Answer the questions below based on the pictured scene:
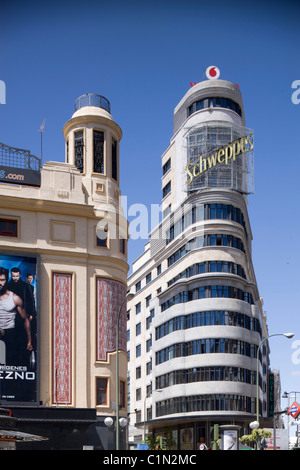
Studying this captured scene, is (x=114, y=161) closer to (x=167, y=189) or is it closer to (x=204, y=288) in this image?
(x=204, y=288)

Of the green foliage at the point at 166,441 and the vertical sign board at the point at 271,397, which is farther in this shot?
the vertical sign board at the point at 271,397

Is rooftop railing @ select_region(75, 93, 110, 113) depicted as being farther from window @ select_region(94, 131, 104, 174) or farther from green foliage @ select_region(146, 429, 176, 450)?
green foliage @ select_region(146, 429, 176, 450)

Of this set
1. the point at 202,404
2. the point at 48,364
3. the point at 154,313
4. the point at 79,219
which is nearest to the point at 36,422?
the point at 48,364

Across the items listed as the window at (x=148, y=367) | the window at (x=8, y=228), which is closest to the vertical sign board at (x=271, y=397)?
the window at (x=148, y=367)

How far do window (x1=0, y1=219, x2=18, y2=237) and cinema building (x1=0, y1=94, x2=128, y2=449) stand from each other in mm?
75

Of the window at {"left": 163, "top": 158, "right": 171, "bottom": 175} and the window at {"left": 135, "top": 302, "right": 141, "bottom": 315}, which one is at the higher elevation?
the window at {"left": 163, "top": 158, "right": 171, "bottom": 175}

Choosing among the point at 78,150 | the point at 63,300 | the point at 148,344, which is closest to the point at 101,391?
the point at 63,300

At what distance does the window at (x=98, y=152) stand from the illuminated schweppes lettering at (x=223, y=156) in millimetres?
33542

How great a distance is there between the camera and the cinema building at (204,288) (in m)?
79.9

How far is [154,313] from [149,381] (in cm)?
1007

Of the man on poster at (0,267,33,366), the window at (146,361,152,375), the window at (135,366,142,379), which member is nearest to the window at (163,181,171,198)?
the window at (146,361,152,375)

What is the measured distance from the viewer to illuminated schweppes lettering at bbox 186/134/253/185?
8875cm

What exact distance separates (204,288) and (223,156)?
715 inches

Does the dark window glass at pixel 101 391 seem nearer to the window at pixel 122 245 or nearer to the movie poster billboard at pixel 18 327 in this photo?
the movie poster billboard at pixel 18 327
